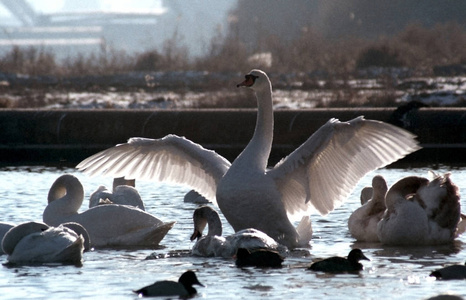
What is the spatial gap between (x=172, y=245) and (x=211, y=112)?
826 centimetres

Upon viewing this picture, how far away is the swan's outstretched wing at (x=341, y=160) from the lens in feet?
29.1

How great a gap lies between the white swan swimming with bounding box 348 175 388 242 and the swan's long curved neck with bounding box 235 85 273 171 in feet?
3.52

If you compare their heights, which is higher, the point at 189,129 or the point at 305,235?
the point at 189,129

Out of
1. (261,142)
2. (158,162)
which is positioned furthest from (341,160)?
(158,162)

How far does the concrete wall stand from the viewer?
53.8ft

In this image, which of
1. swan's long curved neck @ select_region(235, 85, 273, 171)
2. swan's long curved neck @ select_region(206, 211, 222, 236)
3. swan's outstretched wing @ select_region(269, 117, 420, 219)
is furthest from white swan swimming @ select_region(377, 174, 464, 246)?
swan's long curved neck @ select_region(206, 211, 222, 236)

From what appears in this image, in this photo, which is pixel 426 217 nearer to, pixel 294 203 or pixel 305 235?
pixel 305 235

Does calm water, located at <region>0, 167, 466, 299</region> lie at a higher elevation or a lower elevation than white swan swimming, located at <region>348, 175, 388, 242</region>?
lower

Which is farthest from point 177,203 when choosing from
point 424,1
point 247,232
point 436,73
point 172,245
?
point 424,1

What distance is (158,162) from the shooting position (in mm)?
10320

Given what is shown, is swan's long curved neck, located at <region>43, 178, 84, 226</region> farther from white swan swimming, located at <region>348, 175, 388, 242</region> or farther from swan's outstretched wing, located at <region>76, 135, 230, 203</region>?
white swan swimming, located at <region>348, 175, 388, 242</region>

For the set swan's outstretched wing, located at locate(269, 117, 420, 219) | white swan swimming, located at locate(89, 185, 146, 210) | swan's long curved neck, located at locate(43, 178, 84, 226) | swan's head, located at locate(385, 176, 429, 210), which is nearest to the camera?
swan's outstretched wing, located at locate(269, 117, 420, 219)

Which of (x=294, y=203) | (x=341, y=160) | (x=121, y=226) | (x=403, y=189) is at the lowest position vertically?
(x=121, y=226)

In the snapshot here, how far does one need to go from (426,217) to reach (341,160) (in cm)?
88
